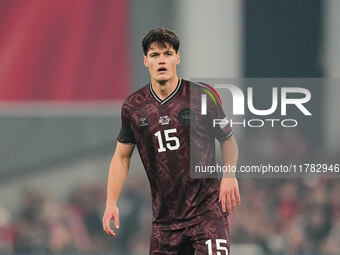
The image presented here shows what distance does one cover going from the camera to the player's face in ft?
23.1

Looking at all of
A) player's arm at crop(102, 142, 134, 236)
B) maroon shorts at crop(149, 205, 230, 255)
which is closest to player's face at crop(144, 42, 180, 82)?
player's arm at crop(102, 142, 134, 236)

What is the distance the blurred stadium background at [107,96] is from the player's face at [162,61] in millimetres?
7086

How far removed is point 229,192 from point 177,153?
47cm

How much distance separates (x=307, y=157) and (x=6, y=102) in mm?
5392

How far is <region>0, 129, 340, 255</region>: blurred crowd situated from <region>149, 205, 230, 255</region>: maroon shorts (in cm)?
603

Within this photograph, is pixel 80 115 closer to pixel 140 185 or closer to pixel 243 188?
pixel 140 185

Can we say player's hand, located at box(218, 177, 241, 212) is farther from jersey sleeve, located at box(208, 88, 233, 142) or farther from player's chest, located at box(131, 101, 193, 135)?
player's chest, located at box(131, 101, 193, 135)

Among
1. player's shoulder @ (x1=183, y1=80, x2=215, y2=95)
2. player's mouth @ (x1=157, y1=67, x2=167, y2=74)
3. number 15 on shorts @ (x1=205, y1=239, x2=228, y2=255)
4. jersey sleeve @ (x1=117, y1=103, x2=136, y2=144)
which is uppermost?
player's mouth @ (x1=157, y1=67, x2=167, y2=74)

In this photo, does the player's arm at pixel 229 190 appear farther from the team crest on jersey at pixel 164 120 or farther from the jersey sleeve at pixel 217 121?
the team crest on jersey at pixel 164 120

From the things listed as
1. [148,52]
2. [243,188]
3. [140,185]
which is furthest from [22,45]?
[148,52]

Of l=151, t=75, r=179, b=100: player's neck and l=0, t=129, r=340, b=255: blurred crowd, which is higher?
l=151, t=75, r=179, b=100: player's neck

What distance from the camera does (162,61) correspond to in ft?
23.1

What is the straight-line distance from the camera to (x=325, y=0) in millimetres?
17094

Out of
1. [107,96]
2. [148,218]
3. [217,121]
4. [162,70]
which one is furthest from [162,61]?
[107,96]
